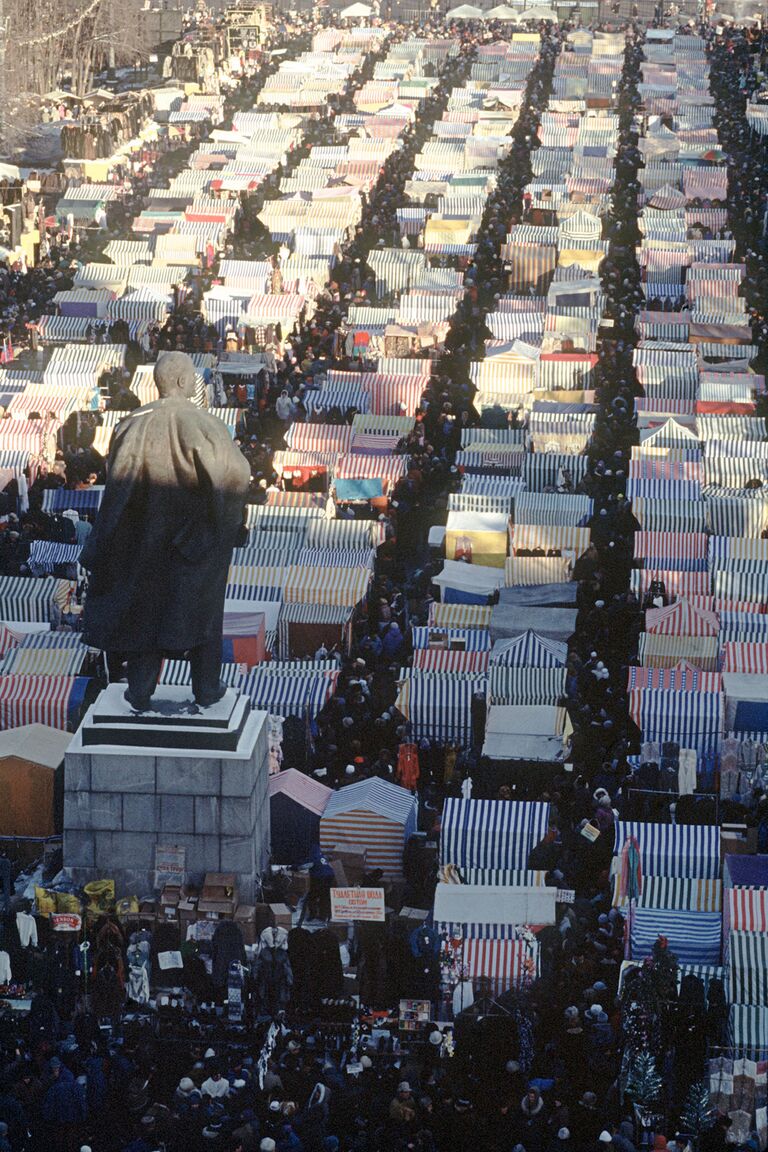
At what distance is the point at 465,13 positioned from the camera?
9750 cm

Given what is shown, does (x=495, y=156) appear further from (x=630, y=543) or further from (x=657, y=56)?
(x=630, y=543)

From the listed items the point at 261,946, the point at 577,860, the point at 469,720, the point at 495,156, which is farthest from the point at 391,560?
the point at 495,156

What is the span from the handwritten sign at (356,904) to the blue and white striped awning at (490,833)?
1808 mm

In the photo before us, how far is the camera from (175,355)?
20.5 metres

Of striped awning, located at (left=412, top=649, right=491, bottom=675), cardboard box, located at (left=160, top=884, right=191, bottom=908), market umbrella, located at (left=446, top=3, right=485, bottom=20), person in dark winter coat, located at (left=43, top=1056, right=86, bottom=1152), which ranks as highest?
market umbrella, located at (left=446, top=3, right=485, bottom=20)

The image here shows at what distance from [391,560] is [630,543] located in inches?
144

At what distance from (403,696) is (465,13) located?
7337 cm

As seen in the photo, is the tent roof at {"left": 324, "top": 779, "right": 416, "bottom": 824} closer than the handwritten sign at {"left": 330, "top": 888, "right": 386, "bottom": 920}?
No

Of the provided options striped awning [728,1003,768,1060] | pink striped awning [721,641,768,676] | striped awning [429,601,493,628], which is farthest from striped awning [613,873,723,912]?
striped awning [429,601,493,628]

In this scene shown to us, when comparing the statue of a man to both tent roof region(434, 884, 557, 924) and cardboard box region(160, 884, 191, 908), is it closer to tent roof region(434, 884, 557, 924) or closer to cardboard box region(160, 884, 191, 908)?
cardboard box region(160, 884, 191, 908)

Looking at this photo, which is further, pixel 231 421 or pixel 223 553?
pixel 231 421

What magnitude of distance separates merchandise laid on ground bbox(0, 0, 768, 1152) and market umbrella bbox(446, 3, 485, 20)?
36780mm

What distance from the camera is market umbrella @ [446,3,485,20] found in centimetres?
9681

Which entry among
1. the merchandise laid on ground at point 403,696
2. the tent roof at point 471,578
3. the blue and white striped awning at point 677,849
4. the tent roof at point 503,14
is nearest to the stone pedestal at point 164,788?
the merchandise laid on ground at point 403,696
